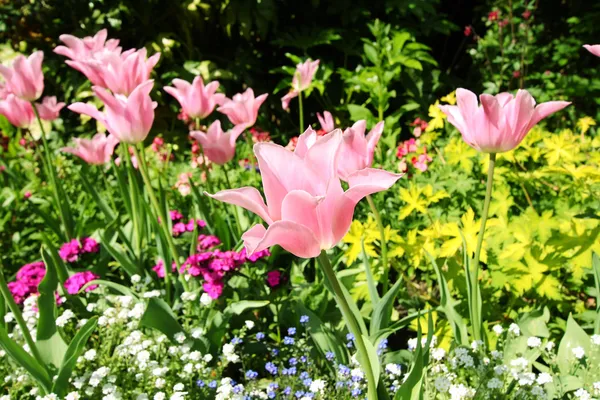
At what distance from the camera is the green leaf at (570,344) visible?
1645 mm

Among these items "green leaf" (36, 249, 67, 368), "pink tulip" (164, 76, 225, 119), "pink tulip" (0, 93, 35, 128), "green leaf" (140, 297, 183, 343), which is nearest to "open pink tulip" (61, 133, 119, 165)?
"pink tulip" (0, 93, 35, 128)

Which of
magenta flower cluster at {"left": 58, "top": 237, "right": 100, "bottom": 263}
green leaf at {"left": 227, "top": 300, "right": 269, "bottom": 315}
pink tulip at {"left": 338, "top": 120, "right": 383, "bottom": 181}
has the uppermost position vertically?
pink tulip at {"left": 338, "top": 120, "right": 383, "bottom": 181}

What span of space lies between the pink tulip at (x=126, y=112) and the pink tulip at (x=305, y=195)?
0.92m

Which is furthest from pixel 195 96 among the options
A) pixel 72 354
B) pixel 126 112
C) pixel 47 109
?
pixel 72 354

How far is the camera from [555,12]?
4859 millimetres

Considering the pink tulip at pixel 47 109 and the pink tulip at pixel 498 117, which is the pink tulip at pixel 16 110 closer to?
the pink tulip at pixel 47 109

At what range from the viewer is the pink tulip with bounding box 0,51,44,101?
218 centimetres

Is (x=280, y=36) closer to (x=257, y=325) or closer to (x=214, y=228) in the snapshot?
(x=214, y=228)

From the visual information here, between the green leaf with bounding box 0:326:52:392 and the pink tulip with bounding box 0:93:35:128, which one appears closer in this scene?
the green leaf with bounding box 0:326:52:392

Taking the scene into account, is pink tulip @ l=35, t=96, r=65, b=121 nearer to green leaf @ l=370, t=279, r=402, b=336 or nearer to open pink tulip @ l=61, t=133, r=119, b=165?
open pink tulip @ l=61, t=133, r=119, b=165

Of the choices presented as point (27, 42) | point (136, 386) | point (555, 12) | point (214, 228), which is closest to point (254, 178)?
point (214, 228)

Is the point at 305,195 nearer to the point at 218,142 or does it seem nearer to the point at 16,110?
the point at 218,142

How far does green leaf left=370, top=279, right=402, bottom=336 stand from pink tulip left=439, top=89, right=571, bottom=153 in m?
0.45

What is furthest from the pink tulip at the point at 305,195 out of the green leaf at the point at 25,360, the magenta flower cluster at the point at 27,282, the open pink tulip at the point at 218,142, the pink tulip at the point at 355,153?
the magenta flower cluster at the point at 27,282
